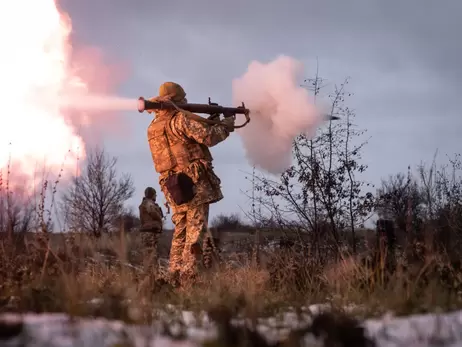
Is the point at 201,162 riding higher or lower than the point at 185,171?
higher

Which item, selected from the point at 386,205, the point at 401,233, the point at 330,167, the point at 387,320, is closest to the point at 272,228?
the point at 330,167

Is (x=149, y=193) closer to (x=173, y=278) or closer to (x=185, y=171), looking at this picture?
(x=185, y=171)

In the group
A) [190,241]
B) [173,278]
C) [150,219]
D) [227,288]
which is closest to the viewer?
[227,288]

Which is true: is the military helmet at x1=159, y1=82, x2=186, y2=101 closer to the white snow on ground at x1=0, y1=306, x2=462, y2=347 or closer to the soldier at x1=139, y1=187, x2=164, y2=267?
the white snow on ground at x1=0, y1=306, x2=462, y2=347

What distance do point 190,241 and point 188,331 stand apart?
392cm

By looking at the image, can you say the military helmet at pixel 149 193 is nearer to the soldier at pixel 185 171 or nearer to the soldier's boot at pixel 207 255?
the soldier at pixel 185 171

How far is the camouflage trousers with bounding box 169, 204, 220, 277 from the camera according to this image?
6.65 m

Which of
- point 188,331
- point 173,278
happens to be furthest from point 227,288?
point 173,278

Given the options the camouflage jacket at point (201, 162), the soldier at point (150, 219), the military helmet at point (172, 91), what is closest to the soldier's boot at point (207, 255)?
Answer: the camouflage jacket at point (201, 162)

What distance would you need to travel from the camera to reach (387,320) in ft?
10.0

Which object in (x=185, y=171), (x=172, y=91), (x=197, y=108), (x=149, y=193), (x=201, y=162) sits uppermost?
(x=172, y=91)

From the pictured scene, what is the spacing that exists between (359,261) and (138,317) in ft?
8.22

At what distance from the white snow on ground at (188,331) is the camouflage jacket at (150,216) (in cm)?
853

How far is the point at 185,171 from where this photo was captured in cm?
689
